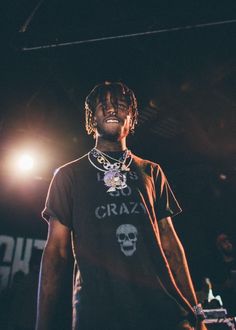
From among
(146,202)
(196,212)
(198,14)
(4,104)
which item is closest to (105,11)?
(198,14)

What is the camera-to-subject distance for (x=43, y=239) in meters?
8.73

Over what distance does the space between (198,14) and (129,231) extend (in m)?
2.72

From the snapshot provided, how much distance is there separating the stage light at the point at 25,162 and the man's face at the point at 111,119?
5.26m

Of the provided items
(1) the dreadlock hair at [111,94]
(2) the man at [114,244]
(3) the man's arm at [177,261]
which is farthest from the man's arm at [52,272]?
(1) the dreadlock hair at [111,94]

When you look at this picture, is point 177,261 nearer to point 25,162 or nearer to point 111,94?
point 111,94

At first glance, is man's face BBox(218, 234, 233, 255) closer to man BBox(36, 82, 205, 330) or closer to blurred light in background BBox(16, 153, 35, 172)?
blurred light in background BBox(16, 153, 35, 172)

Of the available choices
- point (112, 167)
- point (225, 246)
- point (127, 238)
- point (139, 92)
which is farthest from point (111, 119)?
point (225, 246)

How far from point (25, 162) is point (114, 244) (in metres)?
5.88

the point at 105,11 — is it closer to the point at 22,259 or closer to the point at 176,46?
the point at 176,46

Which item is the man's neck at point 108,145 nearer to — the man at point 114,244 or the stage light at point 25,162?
the man at point 114,244

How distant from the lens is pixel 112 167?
2135 millimetres

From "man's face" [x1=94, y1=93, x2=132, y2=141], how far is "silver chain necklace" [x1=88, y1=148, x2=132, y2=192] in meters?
0.14

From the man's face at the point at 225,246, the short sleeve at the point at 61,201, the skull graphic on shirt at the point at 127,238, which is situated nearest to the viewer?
the skull graphic on shirt at the point at 127,238

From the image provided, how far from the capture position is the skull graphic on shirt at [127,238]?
1772 mm
